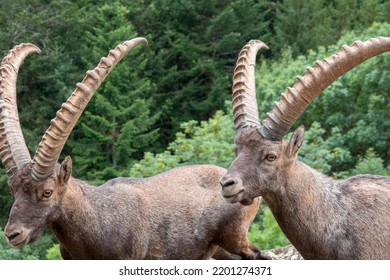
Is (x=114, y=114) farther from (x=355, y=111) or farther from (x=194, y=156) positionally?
(x=194, y=156)

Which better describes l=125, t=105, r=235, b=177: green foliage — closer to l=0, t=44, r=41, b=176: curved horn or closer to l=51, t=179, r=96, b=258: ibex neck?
l=0, t=44, r=41, b=176: curved horn

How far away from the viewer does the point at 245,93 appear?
11.7 meters

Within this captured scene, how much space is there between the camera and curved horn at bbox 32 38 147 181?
11250mm

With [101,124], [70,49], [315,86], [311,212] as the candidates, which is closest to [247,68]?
[315,86]

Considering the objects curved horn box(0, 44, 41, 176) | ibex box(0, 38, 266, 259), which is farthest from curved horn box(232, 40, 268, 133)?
curved horn box(0, 44, 41, 176)

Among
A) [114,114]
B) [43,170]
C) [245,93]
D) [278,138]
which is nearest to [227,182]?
[278,138]

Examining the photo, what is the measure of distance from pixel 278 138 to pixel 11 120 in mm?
3814

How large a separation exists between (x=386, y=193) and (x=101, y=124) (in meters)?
62.6

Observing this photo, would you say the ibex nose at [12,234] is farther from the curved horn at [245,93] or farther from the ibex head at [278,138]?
the curved horn at [245,93]

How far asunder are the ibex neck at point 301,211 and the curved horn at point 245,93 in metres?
0.85

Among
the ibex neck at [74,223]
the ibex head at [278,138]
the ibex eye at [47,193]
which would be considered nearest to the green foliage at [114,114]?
the ibex neck at [74,223]

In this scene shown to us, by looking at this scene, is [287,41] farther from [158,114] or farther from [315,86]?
[315,86]

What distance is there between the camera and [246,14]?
9031cm

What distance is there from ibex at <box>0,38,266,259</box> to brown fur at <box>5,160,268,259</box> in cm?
1
